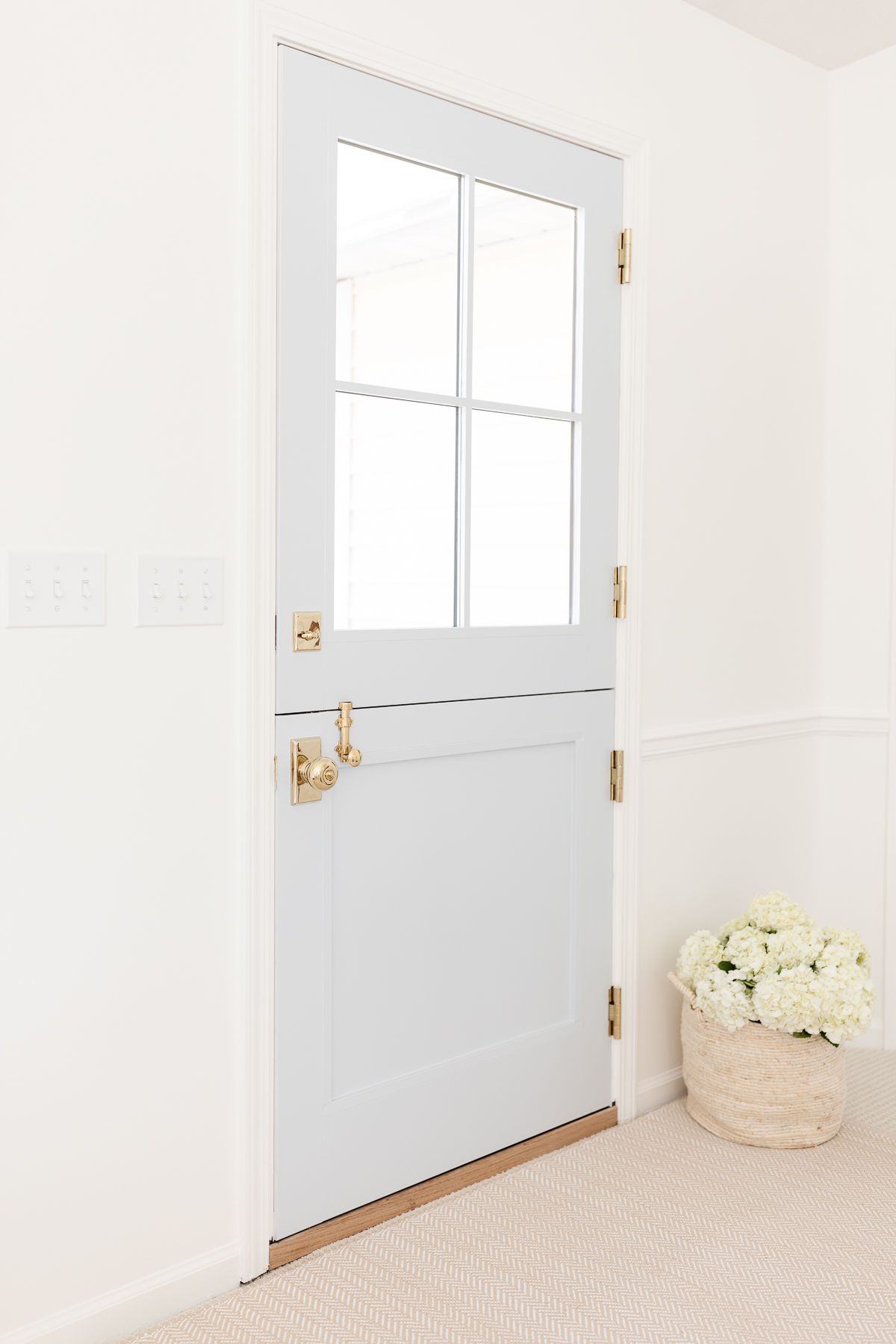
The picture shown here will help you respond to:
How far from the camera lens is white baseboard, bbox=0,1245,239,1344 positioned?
1.67 meters

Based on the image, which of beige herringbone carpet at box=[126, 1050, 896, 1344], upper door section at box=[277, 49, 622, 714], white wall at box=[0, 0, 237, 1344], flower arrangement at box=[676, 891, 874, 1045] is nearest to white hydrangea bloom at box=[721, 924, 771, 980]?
flower arrangement at box=[676, 891, 874, 1045]

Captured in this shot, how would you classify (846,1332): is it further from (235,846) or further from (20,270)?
(20,270)

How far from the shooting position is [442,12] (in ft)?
6.57

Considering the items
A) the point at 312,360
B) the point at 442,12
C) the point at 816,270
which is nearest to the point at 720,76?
the point at 816,270

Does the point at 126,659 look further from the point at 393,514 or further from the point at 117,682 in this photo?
the point at 393,514

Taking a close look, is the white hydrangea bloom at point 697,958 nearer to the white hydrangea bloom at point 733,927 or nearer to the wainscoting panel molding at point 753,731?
the white hydrangea bloom at point 733,927

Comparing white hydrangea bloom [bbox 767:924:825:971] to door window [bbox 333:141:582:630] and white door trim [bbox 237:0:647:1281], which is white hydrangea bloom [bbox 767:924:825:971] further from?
white door trim [bbox 237:0:647:1281]

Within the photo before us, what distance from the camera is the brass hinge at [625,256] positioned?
2.31 meters

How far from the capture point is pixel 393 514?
202cm

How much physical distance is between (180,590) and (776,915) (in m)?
1.43

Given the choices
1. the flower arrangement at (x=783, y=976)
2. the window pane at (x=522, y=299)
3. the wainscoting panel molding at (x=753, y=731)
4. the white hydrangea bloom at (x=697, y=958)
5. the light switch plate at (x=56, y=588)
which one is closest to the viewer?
the light switch plate at (x=56, y=588)

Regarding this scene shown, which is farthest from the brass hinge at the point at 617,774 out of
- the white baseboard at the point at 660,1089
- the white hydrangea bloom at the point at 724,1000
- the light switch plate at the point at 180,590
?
the light switch plate at the point at 180,590

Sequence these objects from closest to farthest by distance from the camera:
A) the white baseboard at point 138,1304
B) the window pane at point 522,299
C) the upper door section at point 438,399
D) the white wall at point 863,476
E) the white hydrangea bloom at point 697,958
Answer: the white baseboard at point 138,1304 → the upper door section at point 438,399 → the window pane at point 522,299 → the white hydrangea bloom at point 697,958 → the white wall at point 863,476

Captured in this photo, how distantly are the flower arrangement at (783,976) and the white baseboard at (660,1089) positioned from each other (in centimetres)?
28
